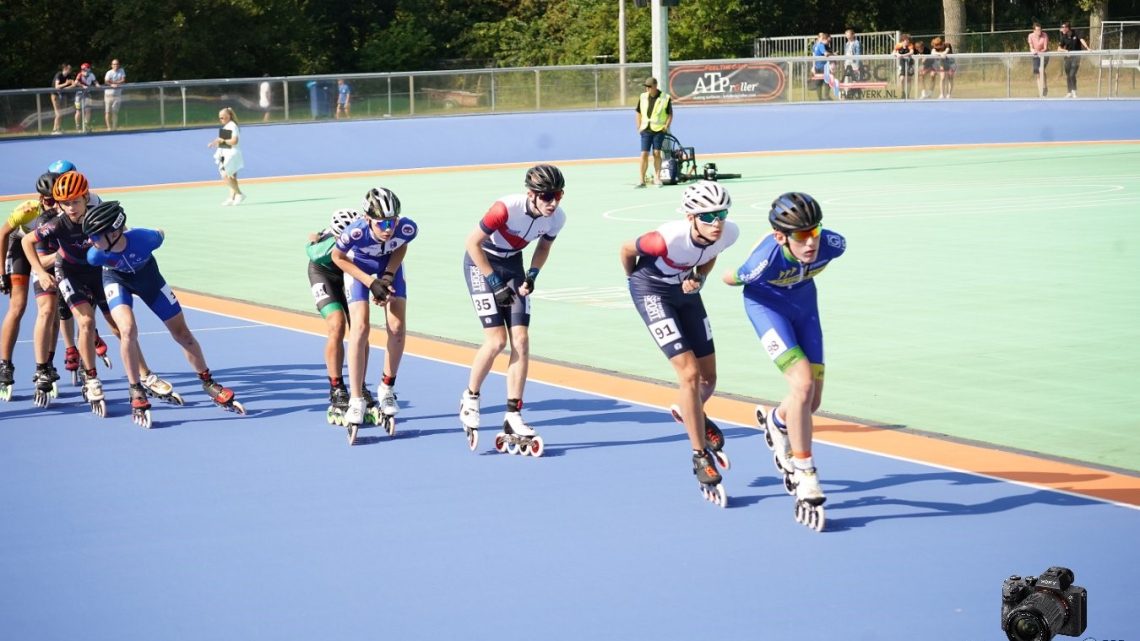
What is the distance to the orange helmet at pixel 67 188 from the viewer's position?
439 inches

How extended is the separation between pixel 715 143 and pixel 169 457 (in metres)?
29.9

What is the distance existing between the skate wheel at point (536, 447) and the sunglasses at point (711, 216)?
2.16 meters

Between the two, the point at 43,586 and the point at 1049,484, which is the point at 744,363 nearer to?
the point at 1049,484

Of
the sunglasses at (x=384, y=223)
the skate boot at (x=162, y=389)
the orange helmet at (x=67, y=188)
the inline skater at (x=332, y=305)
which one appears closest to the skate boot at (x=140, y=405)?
the skate boot at (x=162, y=389)

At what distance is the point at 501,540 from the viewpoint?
7.96 m

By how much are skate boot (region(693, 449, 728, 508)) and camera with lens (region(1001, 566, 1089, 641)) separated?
13.7 ft

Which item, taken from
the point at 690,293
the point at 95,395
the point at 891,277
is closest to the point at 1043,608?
the point at 690,293

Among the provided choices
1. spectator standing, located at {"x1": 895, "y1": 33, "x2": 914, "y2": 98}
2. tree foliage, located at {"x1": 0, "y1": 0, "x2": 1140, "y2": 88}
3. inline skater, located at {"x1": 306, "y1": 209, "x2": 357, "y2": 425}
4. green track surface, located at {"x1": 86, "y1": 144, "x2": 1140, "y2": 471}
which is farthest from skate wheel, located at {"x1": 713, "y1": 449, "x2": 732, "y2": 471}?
tree foliage, located at {"x1": 0, "y1": 0, "x2": 1140, "y2": 88}

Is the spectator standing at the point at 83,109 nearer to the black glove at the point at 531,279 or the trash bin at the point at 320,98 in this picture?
the trash bin at the point at 320,98

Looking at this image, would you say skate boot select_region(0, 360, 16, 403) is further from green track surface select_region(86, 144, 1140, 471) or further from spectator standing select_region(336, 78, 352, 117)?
spectator standing select_region(336, 78, 352, 117)

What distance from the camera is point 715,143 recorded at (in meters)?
38.9

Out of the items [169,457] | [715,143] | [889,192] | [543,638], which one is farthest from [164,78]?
[543,638]

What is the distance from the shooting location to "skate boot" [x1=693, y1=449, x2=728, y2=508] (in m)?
8.46

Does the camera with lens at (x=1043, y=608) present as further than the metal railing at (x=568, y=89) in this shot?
No
